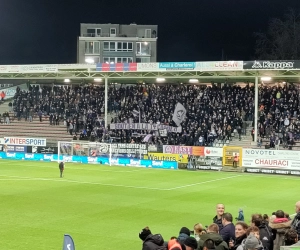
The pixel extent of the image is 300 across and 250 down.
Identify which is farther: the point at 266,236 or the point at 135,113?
the point at 135,113

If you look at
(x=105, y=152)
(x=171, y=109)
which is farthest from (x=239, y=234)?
(x=171, y=109)

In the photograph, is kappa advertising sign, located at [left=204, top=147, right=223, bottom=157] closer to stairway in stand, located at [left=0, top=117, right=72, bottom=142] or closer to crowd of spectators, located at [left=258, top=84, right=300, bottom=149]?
crowd of spectators, located at [left=258, top=84, right=300, bottom=149]

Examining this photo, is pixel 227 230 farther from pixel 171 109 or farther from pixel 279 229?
pixel 171 109

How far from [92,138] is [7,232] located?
103 ft

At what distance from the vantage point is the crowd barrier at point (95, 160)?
4275cm

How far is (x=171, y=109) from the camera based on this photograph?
50719mm

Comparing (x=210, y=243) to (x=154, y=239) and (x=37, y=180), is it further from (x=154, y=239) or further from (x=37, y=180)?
(x=37, y=180)

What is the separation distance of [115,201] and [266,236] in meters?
15.3

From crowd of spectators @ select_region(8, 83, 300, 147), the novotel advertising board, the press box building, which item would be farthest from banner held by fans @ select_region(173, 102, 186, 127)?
the press box building

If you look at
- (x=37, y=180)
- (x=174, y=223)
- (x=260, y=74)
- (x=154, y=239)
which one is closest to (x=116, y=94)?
(x=260, y=74)

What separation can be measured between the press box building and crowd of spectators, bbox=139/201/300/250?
267 ft

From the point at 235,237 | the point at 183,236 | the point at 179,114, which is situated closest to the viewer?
the point at 183,236

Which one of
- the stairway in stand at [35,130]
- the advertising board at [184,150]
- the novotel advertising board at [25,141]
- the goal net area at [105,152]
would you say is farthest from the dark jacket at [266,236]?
the stairway in stand at [35,130]

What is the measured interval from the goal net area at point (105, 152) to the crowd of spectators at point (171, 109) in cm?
330
